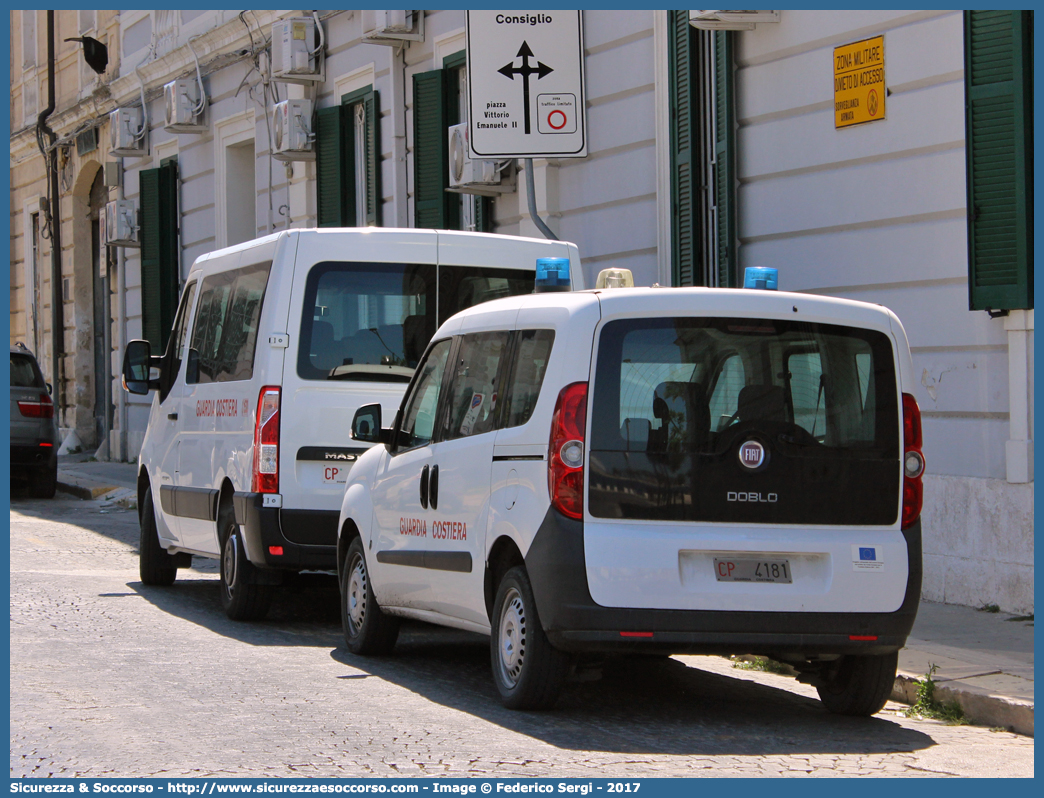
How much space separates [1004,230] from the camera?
923cm

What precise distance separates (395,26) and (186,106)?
631 centimetres

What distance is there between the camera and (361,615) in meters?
8.10

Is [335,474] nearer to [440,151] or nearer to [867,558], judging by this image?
[867,558]

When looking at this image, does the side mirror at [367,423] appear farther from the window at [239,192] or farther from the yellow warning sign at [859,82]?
the window at [239,192]

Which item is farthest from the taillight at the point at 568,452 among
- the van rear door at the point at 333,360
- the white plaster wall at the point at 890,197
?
the white plaster wall at the point at 890,197

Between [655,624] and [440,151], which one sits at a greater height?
Answer: [440,151]

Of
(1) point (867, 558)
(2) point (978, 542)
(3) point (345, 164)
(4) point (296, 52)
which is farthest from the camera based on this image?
(4) point (296, 52)

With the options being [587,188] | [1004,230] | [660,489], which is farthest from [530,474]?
[587,188]

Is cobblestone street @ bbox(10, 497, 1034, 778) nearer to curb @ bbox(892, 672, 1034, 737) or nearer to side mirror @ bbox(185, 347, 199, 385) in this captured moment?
curb @ bbox(892, 672, 1034, 737)

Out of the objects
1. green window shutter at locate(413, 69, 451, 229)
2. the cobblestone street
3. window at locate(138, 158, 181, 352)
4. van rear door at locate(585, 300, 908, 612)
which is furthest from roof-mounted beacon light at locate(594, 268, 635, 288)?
window at locate(138, 158, 181, 352)

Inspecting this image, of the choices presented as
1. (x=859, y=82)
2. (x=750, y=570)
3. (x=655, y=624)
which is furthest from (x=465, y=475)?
(x=859, y=82)

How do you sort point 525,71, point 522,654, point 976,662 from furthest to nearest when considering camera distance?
point 525,71 < point 976,662 < point 522,654

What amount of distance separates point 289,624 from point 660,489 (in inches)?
151

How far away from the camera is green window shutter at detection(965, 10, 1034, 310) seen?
9.11 meters
